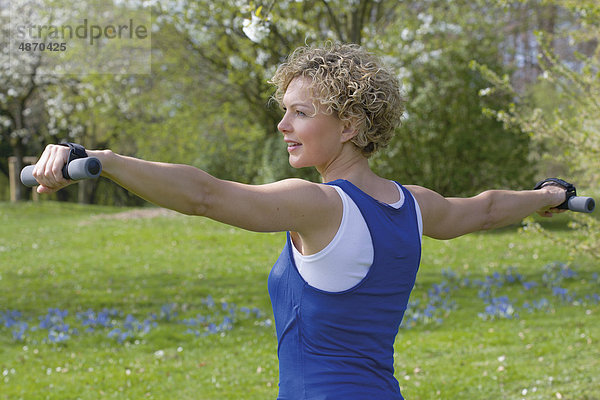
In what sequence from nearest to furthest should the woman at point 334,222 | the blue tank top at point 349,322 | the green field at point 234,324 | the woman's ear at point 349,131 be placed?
the woman at point 334,222
the blue tank top at point 349,322
the woman's ear at point 349,131
the green field at point 234,324

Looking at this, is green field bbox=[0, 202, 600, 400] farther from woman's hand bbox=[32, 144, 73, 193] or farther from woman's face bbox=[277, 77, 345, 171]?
woman's hand bbox=[32, 144, 73, 193]

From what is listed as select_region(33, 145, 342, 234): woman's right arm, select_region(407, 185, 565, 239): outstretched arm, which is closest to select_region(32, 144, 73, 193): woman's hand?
select_region(33, 145, 342, 234): woman's right arm

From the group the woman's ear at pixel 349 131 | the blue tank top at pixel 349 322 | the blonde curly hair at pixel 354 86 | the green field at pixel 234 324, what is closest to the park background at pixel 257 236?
the green field at pixel 234 324

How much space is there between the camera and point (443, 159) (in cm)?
1557

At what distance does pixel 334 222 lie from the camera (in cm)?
185

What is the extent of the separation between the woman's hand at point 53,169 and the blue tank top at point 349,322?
0.69 meters

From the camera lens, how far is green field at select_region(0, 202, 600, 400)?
18.2 ft

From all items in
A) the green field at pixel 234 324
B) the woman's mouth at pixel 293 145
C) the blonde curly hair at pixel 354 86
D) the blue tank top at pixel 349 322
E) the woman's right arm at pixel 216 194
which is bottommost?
the green field at pixel 234 324

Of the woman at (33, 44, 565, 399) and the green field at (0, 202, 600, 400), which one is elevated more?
the woman at (33, 44, 565, 399)

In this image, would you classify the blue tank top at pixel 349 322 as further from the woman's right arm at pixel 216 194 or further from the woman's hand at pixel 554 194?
the woman's hand at pixel 554 194

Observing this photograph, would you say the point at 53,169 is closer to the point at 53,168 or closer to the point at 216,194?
the point at 53,168

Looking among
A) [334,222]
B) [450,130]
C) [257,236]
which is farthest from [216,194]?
[450,130]

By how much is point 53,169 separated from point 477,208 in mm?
1545

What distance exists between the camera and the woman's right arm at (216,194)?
160 cm
